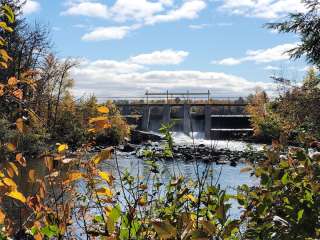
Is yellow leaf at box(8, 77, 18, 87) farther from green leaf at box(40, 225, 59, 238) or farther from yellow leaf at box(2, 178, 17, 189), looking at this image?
green leaf at box(40, 225, 59, 238)

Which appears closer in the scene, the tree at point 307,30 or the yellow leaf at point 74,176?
the yellow leaf at point 74,176

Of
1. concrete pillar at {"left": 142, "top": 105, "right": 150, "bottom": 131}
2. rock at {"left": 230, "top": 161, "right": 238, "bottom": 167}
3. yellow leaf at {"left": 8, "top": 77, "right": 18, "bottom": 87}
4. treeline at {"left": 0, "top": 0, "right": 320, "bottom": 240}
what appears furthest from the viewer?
concrete pillar at {"left": 142, "top": 105, "right": 150, "bottom": 131}

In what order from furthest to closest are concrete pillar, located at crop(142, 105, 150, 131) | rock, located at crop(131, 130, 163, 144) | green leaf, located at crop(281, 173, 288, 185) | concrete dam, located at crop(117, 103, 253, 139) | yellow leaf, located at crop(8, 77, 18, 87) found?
concrete pillar, located at crop(142, 105, 150, 131) → concrete dam, located at crop(117, 103, 253, 139) → rock, located at crop(131, 130, 163, 144) → green leaf, located at crop(281, 173, 288, 185) → yellow leaf, located at crop(8, 77, 18, 87)

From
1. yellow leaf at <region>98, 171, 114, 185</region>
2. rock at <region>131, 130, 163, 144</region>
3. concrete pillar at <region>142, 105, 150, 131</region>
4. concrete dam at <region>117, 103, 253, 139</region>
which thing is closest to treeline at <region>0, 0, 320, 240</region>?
yellow leaf at <region>98, 171, 114, 185</region>

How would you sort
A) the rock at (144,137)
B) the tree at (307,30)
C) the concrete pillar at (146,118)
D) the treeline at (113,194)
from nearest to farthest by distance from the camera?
the treeline at (113,194) → the tree at (307,30) → the rock at (144,137) → the concrete pillar at (146,118)

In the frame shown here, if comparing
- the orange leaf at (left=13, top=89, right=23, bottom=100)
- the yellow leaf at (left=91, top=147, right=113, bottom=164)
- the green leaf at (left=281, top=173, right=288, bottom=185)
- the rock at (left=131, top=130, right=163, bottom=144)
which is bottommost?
the rock at (left=131, top=130, right=163, bottom=144)

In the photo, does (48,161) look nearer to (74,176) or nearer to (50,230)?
(74,176)

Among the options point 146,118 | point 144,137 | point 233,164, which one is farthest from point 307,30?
point 146,118

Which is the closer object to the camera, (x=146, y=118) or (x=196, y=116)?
(x=196, y=116)

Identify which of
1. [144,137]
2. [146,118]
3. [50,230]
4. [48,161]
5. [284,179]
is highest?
[48,161]

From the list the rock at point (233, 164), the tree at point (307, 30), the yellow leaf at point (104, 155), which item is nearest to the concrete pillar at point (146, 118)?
the rock at point (233, 164)

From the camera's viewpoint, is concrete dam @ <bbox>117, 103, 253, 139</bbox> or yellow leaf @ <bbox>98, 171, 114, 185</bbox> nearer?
yellow leaf @ <bbox>98, 171, 114, 185</bbox>

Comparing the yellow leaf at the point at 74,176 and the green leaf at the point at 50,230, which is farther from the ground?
the yellow leaf at the point at 74,176

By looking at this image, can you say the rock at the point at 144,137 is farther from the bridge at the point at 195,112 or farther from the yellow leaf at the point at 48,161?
the yellow leaf at the point at 48,161
